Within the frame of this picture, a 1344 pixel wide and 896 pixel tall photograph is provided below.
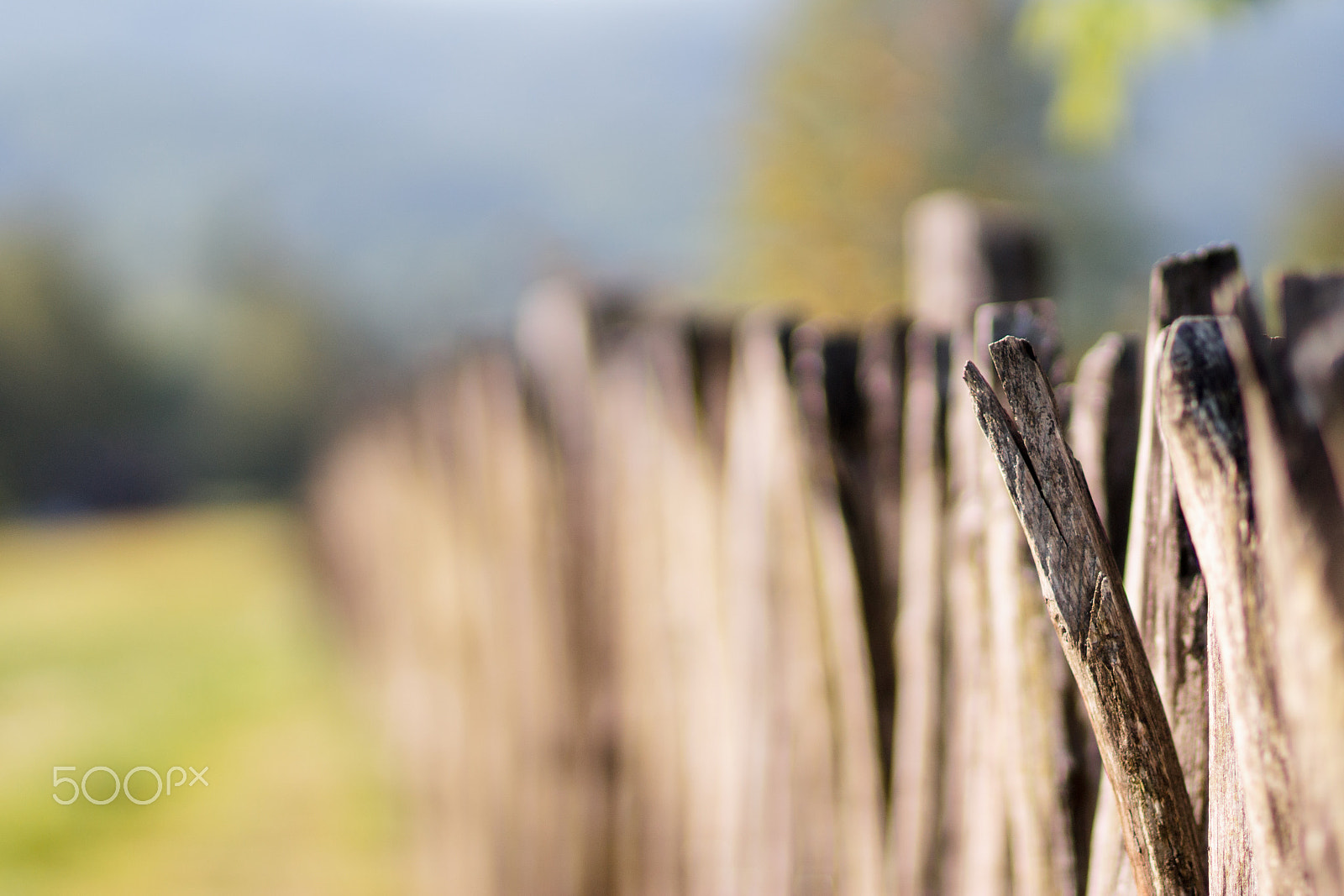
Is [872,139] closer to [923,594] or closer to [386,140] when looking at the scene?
[923,594]

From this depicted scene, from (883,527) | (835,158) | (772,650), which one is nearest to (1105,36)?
(883,527)

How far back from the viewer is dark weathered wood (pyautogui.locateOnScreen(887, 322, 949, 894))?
1152 mm

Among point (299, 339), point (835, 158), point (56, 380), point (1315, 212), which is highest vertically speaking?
point (1315, 212)

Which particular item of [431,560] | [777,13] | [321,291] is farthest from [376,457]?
[321,291]

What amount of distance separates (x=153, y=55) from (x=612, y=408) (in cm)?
20792

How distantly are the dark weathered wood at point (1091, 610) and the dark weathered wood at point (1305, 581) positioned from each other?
0.50ft

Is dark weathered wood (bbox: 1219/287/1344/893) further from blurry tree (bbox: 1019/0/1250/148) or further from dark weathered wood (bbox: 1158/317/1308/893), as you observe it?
blurry tree (bbox: 1019/0/1250/148)

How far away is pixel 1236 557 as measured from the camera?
24.0 inches

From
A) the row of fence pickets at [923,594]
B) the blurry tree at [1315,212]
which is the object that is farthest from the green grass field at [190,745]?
the blurry tree at [1315,212]

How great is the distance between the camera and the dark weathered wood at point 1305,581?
54cm

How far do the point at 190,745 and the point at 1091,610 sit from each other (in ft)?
19.8

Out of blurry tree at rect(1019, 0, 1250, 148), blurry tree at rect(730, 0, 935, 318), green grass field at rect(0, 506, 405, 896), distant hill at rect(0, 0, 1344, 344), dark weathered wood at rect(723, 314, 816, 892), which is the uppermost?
distant hill at rect(0, 0, 1344, 344)

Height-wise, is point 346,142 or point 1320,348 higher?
point 346,142

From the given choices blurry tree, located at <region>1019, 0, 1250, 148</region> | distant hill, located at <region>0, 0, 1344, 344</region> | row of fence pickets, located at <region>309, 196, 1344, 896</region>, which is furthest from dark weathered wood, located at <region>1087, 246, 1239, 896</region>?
distant hill, located at <region>0, 0, 1344, 344</region>
